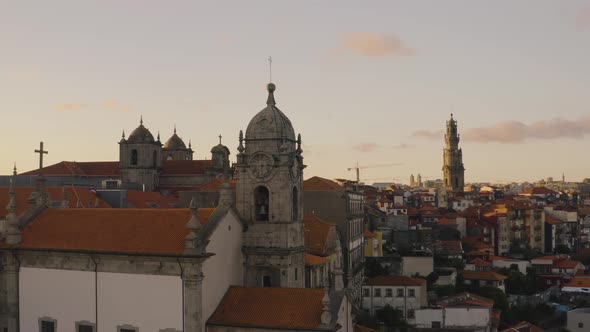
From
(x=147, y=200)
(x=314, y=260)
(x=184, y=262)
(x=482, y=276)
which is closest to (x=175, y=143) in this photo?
(x=147, y=200)

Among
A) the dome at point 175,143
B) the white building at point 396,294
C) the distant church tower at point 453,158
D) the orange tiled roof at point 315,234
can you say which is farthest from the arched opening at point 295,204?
the distant church tower at point 453,158

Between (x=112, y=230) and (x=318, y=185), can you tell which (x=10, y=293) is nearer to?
(x=112, y=230)

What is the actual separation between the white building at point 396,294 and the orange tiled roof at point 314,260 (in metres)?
18.2

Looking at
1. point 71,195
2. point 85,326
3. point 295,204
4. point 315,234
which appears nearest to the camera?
point 85,326

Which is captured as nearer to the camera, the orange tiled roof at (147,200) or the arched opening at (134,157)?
the orange tiled roof at (147,200)

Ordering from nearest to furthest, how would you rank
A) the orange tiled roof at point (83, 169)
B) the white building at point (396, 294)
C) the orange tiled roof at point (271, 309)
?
1. the orange tiled roof at point (271, 309)
2. the white building at point (396, 294)
3. the orange tiled roof at point (83, 169)

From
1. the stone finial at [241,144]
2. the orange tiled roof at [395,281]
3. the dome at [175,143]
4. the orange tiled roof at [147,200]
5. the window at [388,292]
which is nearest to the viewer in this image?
the stone finial at [241,144]

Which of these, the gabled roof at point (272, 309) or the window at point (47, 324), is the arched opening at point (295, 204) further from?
the window at point (47, 324)

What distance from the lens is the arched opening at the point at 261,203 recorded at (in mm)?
35969

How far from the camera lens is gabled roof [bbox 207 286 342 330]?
1202 inches

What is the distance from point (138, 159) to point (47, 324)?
6862 cm

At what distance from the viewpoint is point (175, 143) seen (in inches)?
5022

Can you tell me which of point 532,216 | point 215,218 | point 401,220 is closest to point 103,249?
point 215,218

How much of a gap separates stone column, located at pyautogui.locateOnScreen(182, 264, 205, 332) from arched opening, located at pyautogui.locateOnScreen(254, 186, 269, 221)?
587cm
